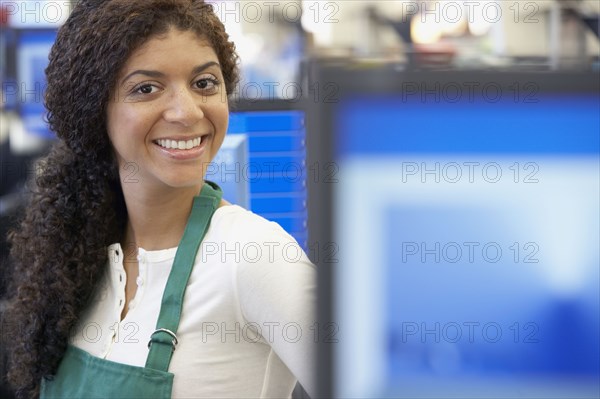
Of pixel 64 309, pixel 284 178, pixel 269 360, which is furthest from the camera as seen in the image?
pixel 284 178

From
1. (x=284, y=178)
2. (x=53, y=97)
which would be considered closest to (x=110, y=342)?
(x=53, y=97)

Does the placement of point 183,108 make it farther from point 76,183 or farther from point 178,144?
point 76,183

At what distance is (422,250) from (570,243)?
0.10m

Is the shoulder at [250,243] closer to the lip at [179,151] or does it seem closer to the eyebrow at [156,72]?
the lip at [179,151]

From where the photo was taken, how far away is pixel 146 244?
1322mm

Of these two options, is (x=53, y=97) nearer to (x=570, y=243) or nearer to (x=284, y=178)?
(x=284, y=178)

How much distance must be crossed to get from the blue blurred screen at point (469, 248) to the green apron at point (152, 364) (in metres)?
0.63

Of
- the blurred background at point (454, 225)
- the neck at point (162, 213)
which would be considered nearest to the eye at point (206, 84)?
the neck at point (162, 213)

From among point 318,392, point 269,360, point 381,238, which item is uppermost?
point 381,238

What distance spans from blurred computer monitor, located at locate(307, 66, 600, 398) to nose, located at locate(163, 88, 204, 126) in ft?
2.32

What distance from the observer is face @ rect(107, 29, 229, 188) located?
1.26 metres

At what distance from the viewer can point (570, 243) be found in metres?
0.60

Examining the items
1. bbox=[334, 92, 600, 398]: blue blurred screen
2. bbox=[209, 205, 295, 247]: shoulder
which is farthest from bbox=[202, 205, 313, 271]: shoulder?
bbox=[334, 92, 600, 398]: blue blurred screen

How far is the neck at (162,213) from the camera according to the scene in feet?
4.29
